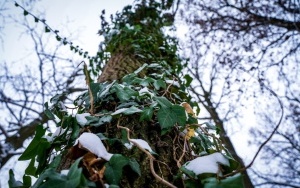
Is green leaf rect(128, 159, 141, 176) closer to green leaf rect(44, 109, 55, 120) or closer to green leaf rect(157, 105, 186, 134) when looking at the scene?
green leaf rect(157, 105, 186, 134)

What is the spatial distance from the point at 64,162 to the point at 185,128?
0.64 meters

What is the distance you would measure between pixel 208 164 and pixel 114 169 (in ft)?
1.10

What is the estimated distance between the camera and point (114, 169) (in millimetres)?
764

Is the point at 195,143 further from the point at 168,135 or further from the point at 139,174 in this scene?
the point at 139,174

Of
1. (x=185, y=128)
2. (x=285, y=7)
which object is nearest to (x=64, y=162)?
(x=185, y=128)

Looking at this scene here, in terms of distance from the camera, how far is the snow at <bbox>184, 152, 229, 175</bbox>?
0.73 meters

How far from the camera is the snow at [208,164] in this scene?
73 cm

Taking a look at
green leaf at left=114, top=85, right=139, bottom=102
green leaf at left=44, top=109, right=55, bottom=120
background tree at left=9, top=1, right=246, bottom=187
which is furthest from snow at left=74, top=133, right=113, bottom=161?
green leaf at left=44, top=109, right=55, bottom=120

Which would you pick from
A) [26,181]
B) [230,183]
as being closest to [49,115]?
[26,181]

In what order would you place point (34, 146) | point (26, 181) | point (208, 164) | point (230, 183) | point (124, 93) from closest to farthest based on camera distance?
point (230, 183)
point (208, 164)
point (26, 181)
point (34, 146)
point (124, 93)

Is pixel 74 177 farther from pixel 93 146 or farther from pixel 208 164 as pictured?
pixel 208 164

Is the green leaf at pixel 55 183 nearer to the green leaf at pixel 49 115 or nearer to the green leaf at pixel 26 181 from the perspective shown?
the green leaf at pixel 26 181

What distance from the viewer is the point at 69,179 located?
0.65 meters

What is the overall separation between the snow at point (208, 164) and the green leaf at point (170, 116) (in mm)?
284
